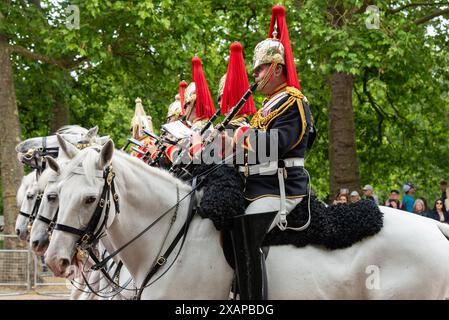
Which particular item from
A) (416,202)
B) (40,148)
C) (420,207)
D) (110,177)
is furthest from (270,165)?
(416,202)

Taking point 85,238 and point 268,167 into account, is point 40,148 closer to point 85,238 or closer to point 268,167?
point 85,238

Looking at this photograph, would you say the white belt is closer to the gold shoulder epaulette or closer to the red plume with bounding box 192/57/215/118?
the gold shoulder epaulette

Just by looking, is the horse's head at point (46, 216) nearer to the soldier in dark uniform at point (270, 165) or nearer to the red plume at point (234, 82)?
the soldier in dark uniform at point (270, 165)

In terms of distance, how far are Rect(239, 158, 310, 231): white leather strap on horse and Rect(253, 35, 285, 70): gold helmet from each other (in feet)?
2.52

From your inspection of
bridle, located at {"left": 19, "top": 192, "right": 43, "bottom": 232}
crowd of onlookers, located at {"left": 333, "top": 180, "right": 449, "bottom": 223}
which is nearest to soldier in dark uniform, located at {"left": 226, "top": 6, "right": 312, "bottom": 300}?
bridle, located at {"left": 19, "top": 192, "right": 43, "bottom": 232}

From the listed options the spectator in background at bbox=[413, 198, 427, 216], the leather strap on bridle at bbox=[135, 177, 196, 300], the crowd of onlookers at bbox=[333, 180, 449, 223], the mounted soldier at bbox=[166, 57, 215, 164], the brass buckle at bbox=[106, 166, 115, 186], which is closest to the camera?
the brass buckle at bbox=[106, 166, 115, 186]

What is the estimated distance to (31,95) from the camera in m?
23.2

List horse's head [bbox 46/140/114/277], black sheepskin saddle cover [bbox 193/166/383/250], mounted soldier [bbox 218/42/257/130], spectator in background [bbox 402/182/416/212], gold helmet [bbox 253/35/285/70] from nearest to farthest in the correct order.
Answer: horse's head [bbox 46/140/114/277] → black sheepskin saddle cover [bbox 193/166/383/250] → gold helmet [bbox 253/35/285/70] → mounted soldier [bbox 218/42/257/130] → spectator in background [bbox 402/182/416/212]

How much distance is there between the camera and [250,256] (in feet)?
19.9

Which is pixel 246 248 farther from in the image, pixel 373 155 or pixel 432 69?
pixel 373 155

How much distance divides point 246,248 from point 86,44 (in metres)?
12.0

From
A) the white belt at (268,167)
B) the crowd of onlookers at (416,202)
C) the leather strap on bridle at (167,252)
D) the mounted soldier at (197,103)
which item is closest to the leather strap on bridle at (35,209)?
the mounted soldier at (197,103)

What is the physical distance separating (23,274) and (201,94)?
9.56 metres

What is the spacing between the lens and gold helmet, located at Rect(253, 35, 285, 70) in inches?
258
